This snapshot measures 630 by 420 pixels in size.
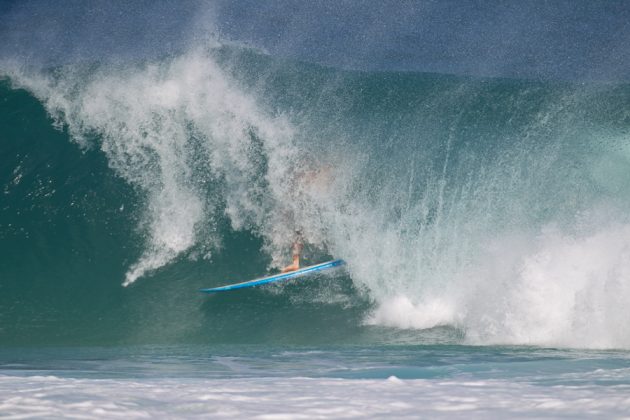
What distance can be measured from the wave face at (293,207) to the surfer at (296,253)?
6.1 inches

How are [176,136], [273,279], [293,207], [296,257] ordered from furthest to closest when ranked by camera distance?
[176,136], [293,207], [296,257], [273,279]

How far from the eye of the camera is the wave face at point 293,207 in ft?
23.6

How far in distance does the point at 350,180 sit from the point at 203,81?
3.27m

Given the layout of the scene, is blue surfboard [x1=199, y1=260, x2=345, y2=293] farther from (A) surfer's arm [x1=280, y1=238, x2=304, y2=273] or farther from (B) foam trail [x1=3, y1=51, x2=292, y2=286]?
(B) foam trail [x1=3, y1=51, x2=292, y2=286]

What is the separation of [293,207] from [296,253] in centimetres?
92

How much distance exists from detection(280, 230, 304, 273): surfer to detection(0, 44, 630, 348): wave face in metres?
0.16

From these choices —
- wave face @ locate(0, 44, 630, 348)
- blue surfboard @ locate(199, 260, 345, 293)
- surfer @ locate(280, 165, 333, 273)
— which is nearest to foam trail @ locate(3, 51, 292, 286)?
wave face @ locate(0, 44, 630, 348)

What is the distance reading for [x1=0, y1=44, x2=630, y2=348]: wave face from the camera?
23.6 ft

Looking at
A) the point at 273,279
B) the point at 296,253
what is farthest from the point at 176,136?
the point at 273,279

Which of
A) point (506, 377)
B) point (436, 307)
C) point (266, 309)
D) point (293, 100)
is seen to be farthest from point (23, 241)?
point (506, 377)

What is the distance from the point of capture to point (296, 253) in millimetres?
8453

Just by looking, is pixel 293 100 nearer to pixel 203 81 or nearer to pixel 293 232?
pixel 203 81

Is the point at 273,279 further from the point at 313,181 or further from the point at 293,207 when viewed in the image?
the point at 313,181

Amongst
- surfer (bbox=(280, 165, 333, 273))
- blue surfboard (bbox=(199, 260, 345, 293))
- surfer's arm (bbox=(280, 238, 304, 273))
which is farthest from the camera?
surfer (bbox=(280, 165, 333, 273))
